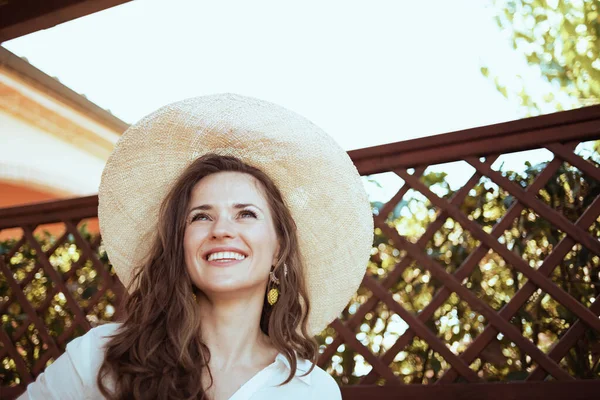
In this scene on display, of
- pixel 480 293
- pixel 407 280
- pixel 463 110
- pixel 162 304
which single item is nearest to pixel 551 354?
pixel 480 293

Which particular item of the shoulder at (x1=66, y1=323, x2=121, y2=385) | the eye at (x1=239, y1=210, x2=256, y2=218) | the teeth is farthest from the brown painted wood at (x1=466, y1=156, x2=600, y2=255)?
the shoulder at (x1=66, y1=323, x2=121, y2=385)

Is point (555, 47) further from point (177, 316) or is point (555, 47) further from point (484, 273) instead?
point (177, 316)

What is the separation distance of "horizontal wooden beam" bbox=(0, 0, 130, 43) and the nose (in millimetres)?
1709

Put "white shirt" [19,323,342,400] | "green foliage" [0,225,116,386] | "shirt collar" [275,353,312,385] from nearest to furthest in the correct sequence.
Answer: "white shirt" [19,323,342,400] → "shirt collar" [275,353,312,385] → "green foliage" [0,225,116,386]

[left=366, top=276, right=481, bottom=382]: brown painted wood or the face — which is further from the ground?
the face

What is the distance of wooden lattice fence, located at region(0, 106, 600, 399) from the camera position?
7.19 feet

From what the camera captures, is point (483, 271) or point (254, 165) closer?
point (254, 165)

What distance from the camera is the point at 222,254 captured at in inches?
61.9

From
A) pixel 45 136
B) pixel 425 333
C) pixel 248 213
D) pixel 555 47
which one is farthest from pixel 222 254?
pixel 45 136

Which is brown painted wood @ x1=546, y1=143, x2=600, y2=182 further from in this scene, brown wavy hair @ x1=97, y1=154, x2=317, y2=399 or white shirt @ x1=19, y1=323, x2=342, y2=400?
white shirt @ x1=19, y1=323, x2=342, y2=400

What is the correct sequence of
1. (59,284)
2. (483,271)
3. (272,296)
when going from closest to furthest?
1. (272,296)
2. (483,271)
3. (59,284)

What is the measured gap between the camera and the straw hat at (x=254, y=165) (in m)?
1.80

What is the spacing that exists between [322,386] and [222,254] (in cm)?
48

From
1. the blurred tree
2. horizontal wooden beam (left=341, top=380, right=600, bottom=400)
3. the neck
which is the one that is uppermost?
the blurred tree
